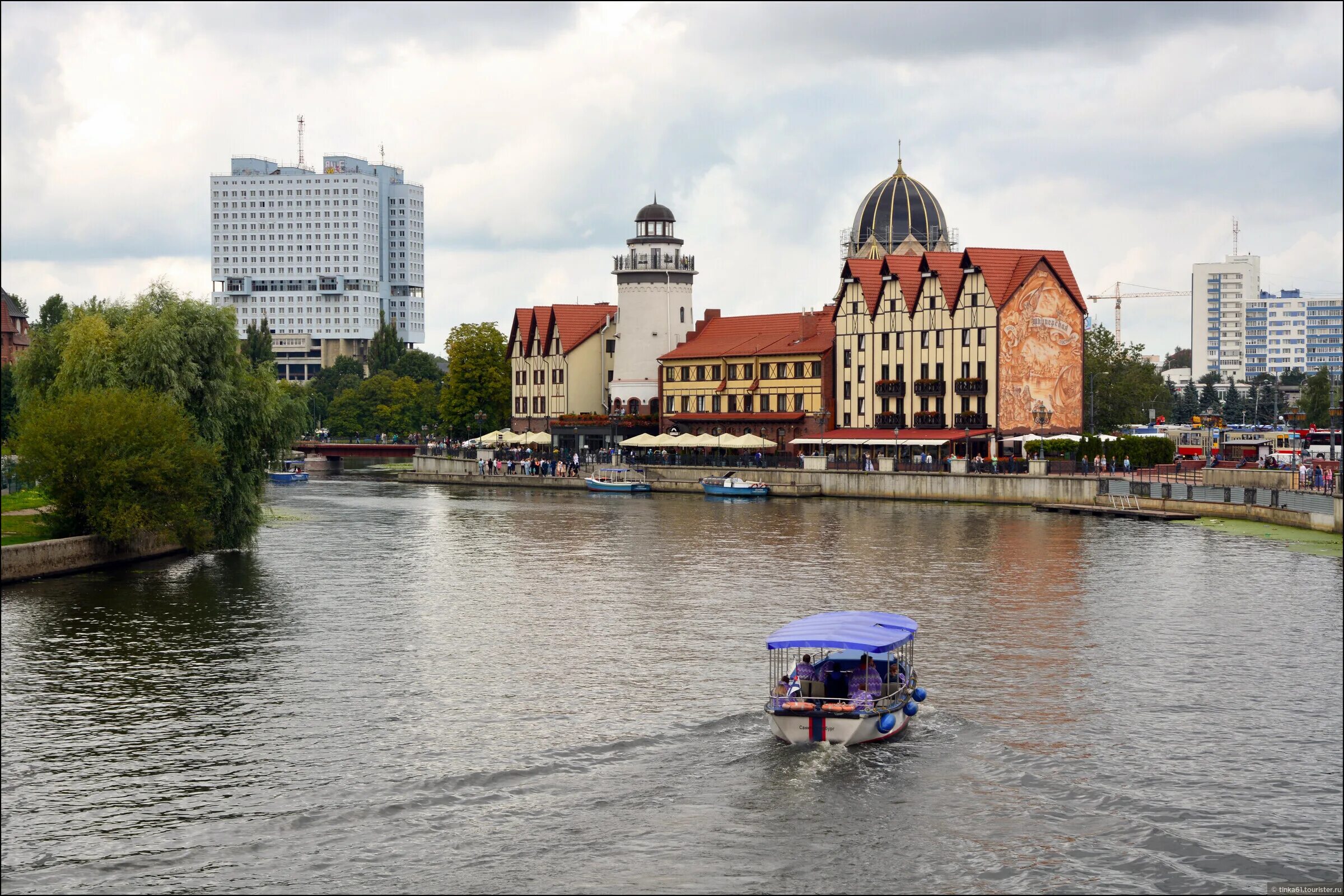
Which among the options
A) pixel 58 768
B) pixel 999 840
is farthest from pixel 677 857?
pixel 58 768

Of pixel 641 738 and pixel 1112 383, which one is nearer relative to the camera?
→ pixel 641 738

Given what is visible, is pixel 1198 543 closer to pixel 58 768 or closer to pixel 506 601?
pixel 506 601

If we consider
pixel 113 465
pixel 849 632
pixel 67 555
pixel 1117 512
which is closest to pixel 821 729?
pixel 849 632

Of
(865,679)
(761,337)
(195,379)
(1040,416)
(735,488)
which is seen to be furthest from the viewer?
(761,337)

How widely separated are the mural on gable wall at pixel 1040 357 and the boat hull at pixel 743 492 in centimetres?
1883

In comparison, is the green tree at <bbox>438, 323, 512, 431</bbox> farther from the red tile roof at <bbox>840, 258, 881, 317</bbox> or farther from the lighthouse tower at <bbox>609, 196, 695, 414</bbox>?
the red tile roof at <bbox>840, 258, 881, 317</bbox>

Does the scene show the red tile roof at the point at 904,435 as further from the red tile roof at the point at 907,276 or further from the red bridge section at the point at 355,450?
the red bridge section at the point at 355,450

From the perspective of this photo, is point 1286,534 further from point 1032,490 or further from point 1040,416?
point 1040,416

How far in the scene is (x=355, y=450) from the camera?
184m

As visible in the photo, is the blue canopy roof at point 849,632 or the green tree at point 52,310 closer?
the blue canopy roof at point 849,632

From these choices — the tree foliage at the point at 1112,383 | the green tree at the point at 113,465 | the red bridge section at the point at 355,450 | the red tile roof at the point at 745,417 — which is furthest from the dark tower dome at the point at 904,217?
the green tree at the point at 113,465

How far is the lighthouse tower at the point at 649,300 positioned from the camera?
145m

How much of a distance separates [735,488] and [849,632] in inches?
3090

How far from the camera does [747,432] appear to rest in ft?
438
